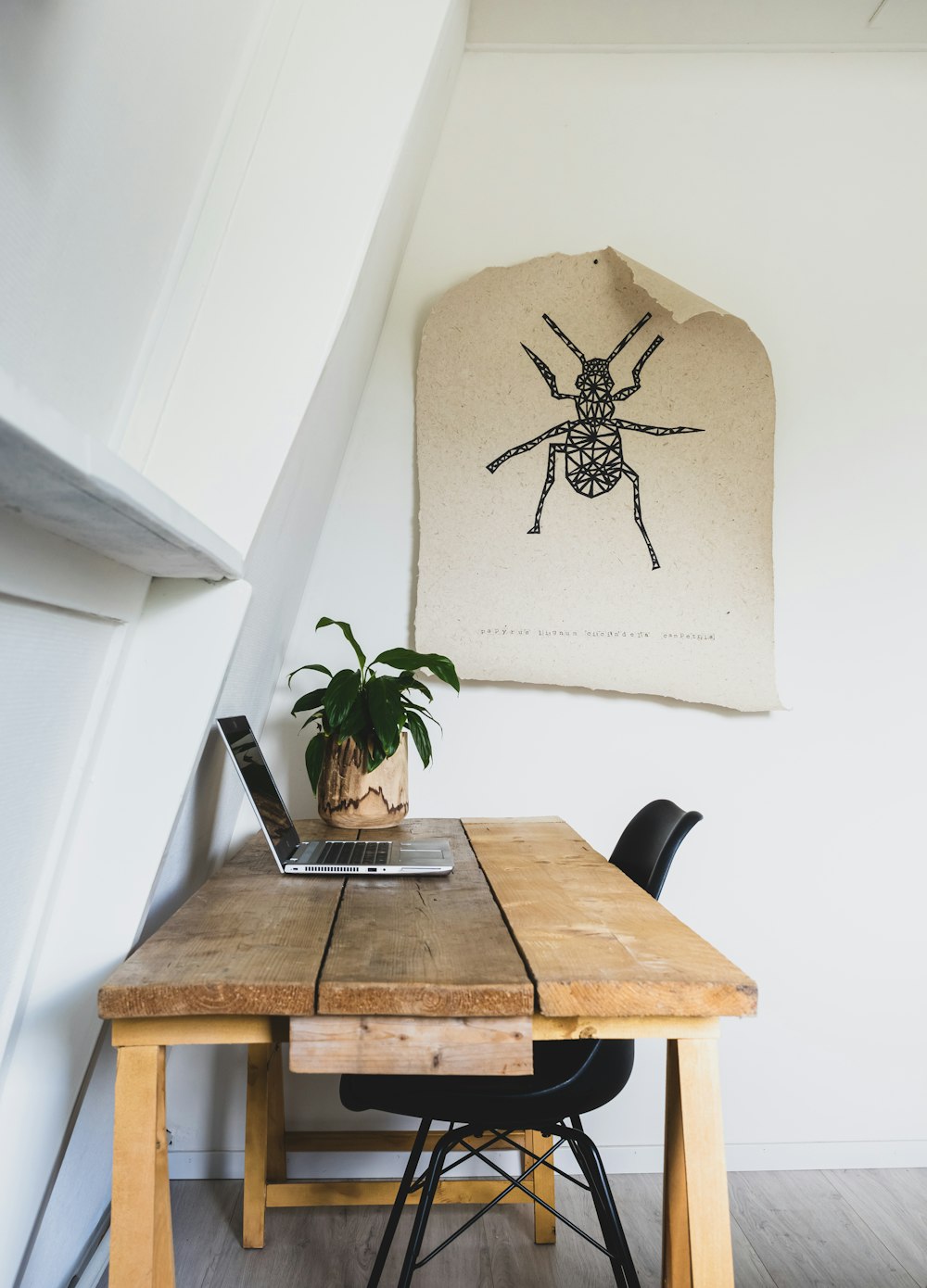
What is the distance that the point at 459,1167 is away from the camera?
1.97m

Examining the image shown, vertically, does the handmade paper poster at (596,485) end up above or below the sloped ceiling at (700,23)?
below

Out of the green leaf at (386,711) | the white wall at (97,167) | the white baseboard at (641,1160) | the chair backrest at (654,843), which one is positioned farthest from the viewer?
the white baseboard at (641,1160)

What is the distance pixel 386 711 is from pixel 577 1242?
1.11m

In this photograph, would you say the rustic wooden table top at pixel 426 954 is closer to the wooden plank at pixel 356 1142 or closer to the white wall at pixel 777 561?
the white wall at pixel 777 561

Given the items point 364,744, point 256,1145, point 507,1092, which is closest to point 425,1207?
point 507,1092

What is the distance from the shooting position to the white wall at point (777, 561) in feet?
6.72

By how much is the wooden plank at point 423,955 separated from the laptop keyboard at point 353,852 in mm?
64

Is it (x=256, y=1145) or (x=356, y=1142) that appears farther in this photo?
(x=356, y=1142)

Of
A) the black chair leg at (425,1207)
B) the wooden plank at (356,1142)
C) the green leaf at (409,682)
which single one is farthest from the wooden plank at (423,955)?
the wooden plank at (356,1142)

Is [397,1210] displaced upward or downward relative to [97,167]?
downward

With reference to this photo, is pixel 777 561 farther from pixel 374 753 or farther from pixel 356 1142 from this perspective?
pixel 356 1142

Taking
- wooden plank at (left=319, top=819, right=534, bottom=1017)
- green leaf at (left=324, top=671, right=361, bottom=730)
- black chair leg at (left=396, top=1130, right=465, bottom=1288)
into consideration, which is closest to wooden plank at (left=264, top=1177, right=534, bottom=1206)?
black chair leg at (left=396, top=1130, right=465, bottom=1288)

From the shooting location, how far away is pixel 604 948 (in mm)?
1012

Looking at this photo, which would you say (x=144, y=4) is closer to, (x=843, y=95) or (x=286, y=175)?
(x=286, y=175)
